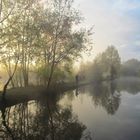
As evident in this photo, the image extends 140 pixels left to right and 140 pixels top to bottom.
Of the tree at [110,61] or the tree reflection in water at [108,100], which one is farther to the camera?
the tree at [110,61]

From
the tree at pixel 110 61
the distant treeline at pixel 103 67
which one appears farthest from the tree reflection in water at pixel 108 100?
the tree at pixel 110 61

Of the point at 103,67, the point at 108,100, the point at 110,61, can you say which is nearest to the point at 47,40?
the point at 108,100

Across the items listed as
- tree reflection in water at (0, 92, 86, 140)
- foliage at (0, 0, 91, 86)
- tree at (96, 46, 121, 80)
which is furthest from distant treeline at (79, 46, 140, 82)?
tree reflection in water at (0, 92, 86, 140)

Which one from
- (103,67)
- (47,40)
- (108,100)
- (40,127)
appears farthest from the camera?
(103,67)

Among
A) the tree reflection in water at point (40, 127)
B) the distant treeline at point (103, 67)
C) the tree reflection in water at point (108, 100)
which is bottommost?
the tree reflection in water at point (40, 127)

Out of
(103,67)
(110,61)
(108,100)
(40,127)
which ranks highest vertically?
(110,61)

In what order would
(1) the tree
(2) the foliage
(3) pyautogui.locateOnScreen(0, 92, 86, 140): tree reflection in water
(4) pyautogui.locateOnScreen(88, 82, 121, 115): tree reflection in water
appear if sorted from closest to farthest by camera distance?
(3) pyautogui.locateOnScreen(0, 92, 86, 140): tree reflection in water
(4) pyautogui.locateOnScreen(88, 82, 121, 115): tree reflection in water
(2) the foliage
(1) the tree

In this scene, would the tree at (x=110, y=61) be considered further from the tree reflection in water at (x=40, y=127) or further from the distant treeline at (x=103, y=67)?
the tree reflection in water at (x=40, y=127)

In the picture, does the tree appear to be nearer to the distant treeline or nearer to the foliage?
the distant treeline

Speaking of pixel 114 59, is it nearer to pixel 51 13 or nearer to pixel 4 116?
pixel 51 13

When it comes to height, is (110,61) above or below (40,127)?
above

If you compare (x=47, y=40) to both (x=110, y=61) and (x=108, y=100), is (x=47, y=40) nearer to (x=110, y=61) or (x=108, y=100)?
(x=108, y=100)

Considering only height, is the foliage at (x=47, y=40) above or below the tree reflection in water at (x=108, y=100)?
above

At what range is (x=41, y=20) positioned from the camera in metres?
52.7
